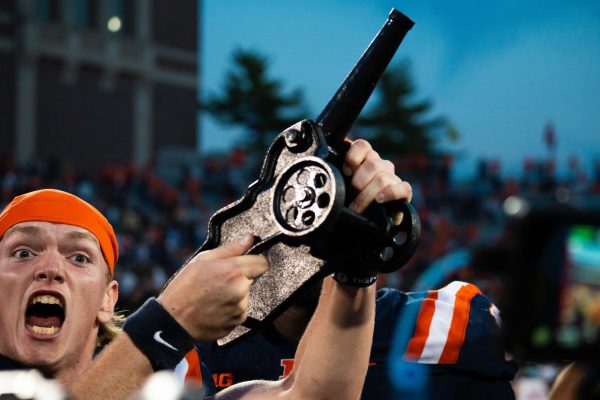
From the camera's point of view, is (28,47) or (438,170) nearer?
(28,47)

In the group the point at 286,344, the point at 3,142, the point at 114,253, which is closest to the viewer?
the point at 114,253

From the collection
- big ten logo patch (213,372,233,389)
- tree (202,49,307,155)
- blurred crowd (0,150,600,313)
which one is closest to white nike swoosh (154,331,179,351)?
big ten logo patch (213,372,233,389)

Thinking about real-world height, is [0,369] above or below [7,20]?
below

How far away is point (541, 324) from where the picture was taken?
41.3 inches

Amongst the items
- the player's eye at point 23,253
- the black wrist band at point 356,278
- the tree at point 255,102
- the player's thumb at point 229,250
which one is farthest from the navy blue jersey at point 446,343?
the tree at point 255,102

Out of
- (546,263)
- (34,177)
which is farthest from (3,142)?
(546,263)

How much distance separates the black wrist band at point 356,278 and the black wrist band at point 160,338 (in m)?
0.47

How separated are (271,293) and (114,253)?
45.3 inches

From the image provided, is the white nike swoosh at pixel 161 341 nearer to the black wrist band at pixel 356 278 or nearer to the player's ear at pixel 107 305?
the black wrist band at pixel 356 278

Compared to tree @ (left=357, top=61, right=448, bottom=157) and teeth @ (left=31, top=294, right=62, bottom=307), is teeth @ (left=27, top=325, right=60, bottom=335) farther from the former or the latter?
tree @ (left=357, top=61, right=448, bottom=157)

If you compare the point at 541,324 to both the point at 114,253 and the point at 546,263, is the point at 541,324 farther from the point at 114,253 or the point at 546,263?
the point at 114,253

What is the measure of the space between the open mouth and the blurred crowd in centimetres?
911

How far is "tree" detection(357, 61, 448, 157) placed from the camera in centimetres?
5331

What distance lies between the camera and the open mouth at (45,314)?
2553 millimetres
